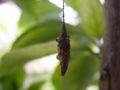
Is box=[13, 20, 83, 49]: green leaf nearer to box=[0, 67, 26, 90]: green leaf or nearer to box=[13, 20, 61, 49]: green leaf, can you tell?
box=[13, 20, 61, 49]: green leaf

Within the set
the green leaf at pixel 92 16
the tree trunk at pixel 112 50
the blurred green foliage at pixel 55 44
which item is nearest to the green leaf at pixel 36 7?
the blurred green foliage at pixel 55 44

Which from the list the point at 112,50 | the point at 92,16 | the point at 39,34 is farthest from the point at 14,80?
the point at 112,50

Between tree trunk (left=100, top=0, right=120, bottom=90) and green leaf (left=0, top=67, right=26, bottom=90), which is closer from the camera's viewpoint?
tree trunk (left=100, top=0, right=120, bottom=90)

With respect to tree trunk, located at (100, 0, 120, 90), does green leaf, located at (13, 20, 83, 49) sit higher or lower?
higher

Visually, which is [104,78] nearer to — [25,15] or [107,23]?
[107,23]

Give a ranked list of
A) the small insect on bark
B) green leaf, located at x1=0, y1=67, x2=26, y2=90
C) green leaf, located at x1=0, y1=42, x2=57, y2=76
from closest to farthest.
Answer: the small insect on bark → green leaf, located at x1=0, y1=42, x2=57, y2=76 → green leaf, located at x1=0, y1=67, x2=26, y2=90

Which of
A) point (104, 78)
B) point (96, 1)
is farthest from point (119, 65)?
point (96, 1)

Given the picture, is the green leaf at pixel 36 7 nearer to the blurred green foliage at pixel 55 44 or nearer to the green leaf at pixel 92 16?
the blurred green foliage at pixel 55 44

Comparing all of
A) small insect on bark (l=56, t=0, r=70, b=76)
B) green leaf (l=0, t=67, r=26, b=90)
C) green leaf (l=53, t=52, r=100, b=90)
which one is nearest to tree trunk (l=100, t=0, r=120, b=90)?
small insect on bark (l=56, t=0, r=70, b=76)
